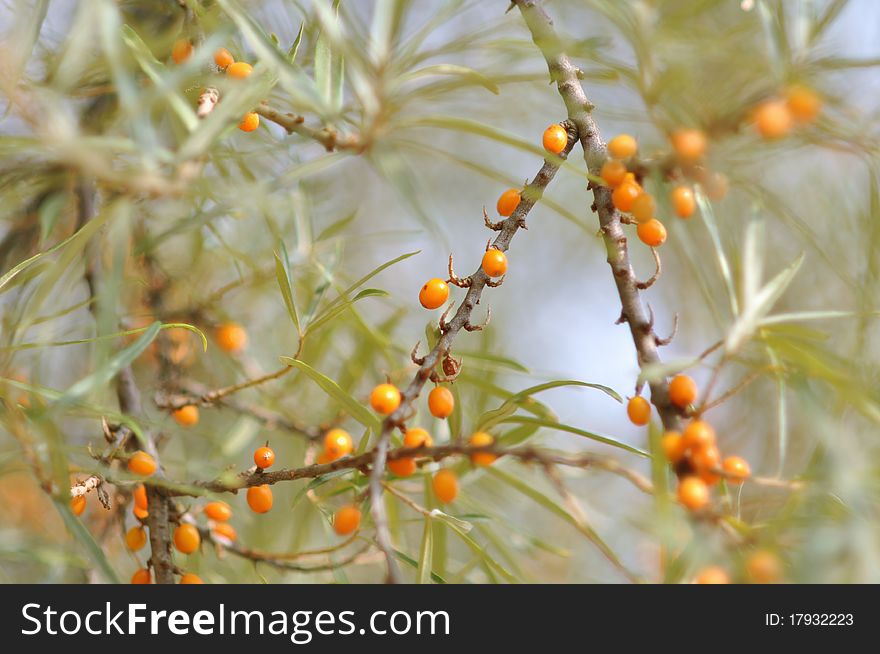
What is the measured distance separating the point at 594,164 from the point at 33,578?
2.15ft

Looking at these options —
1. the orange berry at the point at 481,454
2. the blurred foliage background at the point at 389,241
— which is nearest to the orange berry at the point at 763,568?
the blurred foliage background at the point at 389,241

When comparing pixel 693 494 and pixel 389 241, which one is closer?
pixel 693 494

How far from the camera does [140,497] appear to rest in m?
0.52

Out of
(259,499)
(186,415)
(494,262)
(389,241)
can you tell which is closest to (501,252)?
(494,262)

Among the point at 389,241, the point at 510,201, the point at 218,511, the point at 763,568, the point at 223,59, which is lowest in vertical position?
the point at 763,568

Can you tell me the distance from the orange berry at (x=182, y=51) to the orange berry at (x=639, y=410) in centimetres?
35

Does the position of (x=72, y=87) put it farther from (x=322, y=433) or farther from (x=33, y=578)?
(x=33, y=578)

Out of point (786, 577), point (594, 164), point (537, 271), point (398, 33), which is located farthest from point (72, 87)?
point (537, 271)

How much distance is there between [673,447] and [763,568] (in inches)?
2.4

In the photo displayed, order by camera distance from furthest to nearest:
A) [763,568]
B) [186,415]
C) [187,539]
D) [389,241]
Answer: [389,241]
[186,415]
[187,539]
[763,568]

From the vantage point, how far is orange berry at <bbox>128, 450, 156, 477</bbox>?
1.55 ft

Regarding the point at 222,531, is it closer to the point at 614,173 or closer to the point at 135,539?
the point at 135,539

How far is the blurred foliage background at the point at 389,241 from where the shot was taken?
34 centimetres

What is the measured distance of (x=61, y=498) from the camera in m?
0.38
